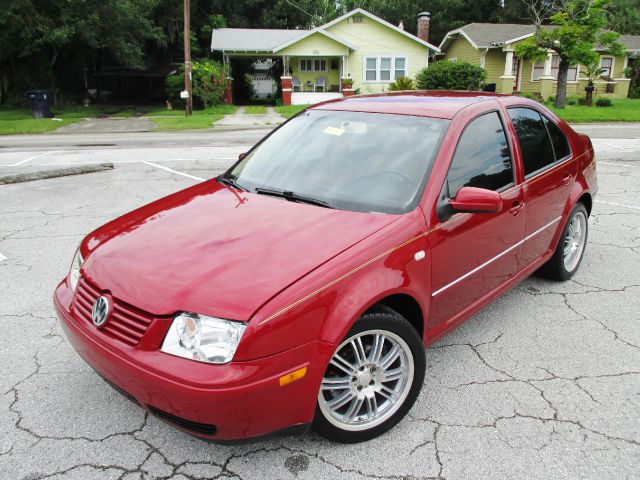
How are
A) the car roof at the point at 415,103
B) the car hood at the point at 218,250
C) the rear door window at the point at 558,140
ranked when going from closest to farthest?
1. the car hood at the point at 218,250
2. the car roof at the point at 415,103
3. the rear door window at the point at 558,140

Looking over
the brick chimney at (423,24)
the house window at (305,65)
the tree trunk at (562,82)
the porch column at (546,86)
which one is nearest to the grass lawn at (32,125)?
the house window at (305,65)

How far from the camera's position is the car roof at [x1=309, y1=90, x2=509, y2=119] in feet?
10.9

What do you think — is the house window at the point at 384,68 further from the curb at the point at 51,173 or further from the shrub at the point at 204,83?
the curb at the point at 51,173

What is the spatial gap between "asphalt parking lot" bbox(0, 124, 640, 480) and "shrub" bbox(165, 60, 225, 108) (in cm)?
2280

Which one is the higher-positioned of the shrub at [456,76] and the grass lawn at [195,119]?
the shrub at [456,76]

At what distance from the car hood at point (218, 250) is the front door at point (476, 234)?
0.48 m

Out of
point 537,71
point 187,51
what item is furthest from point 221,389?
point 537,71

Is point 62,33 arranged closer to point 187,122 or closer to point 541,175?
point 187,122

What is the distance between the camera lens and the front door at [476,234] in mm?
2914

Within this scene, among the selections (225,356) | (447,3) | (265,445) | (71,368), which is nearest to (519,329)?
(265,445)

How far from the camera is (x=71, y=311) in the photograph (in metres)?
2.64

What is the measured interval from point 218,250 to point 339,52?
31076 millimetres

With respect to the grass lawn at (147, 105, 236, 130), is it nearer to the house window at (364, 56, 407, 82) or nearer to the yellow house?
the house window at (364, 56, 407, 82)

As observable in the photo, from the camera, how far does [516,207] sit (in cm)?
345
